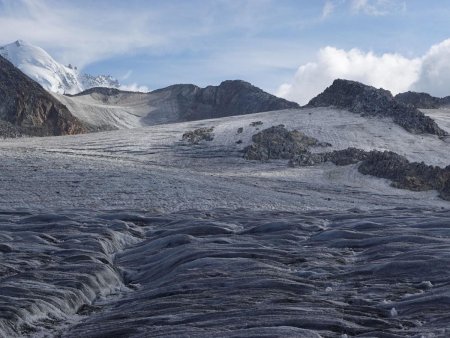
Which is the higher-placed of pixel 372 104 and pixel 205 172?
pixel 372 104

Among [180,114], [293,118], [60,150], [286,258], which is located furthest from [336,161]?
[180,114]

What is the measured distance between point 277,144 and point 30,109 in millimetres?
37743

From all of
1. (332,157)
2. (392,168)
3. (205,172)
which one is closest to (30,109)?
(332,157)

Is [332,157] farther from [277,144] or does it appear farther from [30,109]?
[30,109]

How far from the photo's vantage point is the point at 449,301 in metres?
8.23

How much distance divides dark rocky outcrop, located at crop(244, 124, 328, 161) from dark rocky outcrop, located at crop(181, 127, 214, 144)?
8.97ft

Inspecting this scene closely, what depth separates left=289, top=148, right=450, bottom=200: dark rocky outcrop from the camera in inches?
1138

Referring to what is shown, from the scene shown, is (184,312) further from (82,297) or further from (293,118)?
(293,118)

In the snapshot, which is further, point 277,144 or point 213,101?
point 213,101

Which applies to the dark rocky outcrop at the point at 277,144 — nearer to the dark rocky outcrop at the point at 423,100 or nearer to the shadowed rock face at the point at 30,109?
the dark rocky outcrop at the point at 423,100

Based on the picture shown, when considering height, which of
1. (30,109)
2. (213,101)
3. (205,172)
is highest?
(213,101)

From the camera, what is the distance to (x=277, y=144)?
3606 centimetres

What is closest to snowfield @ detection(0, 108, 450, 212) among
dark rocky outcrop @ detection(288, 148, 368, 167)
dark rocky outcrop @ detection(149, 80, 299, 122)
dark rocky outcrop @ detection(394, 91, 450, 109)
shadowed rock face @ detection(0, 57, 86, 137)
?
dark rocky outcrop @ detection(288, 148, 368, 167)

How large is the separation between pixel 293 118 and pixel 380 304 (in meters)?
35.5
